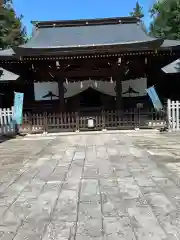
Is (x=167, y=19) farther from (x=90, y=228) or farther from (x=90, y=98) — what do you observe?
(x=90, y=228)

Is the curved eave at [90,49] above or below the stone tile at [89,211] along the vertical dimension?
above

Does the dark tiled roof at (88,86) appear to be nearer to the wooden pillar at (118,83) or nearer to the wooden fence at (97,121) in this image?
the wooden pillar at (118,83)

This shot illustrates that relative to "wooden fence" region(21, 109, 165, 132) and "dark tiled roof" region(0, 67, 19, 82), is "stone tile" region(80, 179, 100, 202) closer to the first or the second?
"wooden fence" region(21, 109, 165, 132)

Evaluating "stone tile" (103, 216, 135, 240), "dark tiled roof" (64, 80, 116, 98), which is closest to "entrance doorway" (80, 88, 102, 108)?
"dark tiled roof" (64, 80, 116, 98)

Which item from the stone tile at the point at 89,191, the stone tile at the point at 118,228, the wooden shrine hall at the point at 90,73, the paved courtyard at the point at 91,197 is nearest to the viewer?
the stone tile at the point at 118,228

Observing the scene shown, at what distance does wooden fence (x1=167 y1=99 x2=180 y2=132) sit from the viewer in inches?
554

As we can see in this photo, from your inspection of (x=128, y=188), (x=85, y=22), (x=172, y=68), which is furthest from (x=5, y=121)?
(x=128, y=188)

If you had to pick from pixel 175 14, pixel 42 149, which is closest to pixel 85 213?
pixel 42 149

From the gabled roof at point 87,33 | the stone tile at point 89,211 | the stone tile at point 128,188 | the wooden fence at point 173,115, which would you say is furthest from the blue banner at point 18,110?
the stone tile at point 89,211

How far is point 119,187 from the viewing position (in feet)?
17.0

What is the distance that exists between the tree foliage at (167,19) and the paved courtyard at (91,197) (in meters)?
24.1

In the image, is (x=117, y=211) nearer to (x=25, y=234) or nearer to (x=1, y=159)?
(x=25, y=234)

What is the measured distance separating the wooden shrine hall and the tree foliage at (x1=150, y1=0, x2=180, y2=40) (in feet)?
32.4

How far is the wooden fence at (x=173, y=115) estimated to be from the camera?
14.1 m
